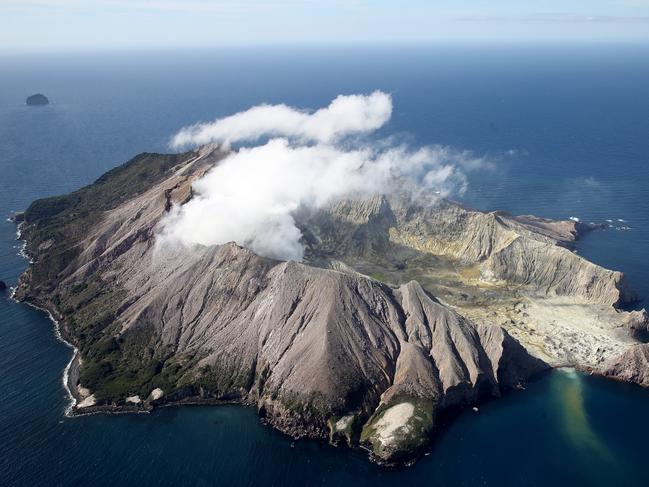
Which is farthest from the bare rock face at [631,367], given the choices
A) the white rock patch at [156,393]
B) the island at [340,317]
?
the white rock patch at [156,393]

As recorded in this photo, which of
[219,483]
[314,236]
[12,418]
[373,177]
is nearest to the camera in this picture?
[219,483]

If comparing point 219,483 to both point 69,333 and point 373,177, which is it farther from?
point 373,177

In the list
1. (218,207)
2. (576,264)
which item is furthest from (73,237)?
(576,264)

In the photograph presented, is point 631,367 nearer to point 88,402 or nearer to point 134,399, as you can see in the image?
point 134,399

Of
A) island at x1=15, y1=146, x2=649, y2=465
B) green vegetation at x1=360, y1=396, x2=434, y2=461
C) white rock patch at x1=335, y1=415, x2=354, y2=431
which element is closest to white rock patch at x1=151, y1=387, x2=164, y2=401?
island at x1=15, y1=146, x2=649, y2=465

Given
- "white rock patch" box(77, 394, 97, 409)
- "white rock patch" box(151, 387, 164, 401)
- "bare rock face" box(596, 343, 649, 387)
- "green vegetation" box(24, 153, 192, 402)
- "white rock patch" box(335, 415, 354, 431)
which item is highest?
"green vegetation" box(24, 153, 192, 402)

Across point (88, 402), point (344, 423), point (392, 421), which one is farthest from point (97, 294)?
point (392, 421)

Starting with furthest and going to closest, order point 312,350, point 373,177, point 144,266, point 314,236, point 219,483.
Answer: point 373,177 → point 314,236 → point 144,266 → point 312,350 → point 219,483

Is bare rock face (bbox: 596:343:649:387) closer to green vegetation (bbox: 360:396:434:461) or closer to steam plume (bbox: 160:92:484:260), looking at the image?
green vegetation (bbox: 360:396:434:461)
